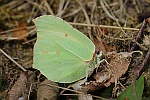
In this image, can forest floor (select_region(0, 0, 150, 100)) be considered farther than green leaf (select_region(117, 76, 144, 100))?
Yes

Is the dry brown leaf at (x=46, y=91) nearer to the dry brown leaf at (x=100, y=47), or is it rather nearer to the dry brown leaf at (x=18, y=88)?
the dry brown leaf at (x=18, y=88)

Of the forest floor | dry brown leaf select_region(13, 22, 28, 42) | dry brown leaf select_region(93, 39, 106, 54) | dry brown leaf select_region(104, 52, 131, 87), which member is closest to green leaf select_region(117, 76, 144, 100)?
the forest floor

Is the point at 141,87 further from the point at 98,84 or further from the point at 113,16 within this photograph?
the point at 113,16

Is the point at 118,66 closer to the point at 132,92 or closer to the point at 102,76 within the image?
the point at 102,76

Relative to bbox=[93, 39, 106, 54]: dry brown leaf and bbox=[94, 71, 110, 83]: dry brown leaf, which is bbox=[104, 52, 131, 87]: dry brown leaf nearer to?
bbox=[94, 71, 110, 83]: dry brown leaf

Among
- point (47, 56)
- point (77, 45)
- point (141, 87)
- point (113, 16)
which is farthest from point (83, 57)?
point (113, 16)

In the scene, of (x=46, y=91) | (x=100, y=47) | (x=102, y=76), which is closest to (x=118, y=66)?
(x=102, y=76)

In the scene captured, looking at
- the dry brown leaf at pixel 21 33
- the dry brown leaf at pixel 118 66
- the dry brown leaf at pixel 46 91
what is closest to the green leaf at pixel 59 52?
the dry brown leaf at pixel 46 91
